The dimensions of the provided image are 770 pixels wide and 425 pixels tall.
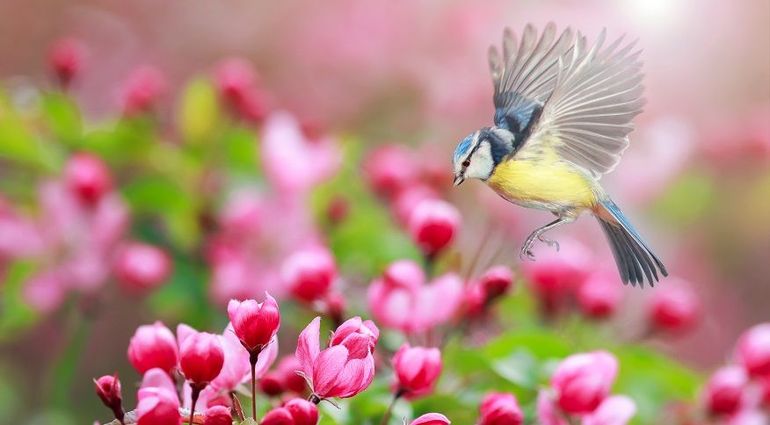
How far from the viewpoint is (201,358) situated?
0.38 metres

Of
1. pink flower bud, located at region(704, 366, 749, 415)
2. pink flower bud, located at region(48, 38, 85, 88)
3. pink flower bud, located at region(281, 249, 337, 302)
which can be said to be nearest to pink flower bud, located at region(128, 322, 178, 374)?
pink flower bud, located at region(281, 249, 337, 302)

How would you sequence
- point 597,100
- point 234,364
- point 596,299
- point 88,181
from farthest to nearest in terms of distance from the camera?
point 88,181
point 596,299
point 234,364
point 597,100

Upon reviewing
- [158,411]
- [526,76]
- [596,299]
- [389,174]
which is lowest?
[158,411]

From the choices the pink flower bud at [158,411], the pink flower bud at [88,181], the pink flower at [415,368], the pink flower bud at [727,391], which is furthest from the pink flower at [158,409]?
the pink flower bud at [88,181]

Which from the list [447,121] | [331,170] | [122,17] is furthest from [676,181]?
[122,17]

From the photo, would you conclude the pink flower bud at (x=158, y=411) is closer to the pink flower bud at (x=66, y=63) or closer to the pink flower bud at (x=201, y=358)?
the pink flower bud at (x=201, y=358)

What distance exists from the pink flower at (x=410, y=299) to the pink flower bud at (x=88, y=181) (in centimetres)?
35

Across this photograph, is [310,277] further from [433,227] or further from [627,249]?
→ [627,249]

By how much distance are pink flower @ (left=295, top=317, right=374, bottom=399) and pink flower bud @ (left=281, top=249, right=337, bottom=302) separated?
0.53 ft

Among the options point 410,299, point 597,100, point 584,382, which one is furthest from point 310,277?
point 597,100

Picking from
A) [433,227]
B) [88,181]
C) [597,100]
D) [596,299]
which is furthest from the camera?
[88,181]

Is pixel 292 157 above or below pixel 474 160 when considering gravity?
above

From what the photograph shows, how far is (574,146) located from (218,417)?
0.16m

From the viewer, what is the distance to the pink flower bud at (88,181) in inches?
32.8
